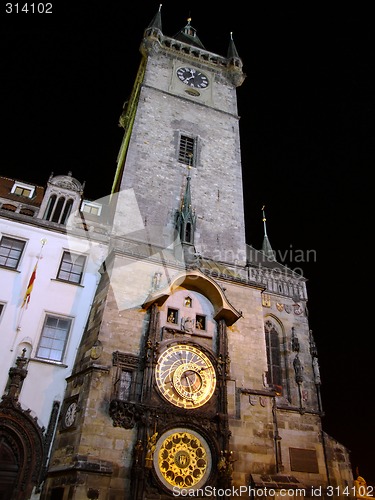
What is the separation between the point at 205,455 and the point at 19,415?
6143 millimetres

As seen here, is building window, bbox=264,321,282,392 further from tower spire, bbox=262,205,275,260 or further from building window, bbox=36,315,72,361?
building window, bbox=36,315,72,361

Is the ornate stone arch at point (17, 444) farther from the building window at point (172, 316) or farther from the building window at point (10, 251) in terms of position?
the building window at point (172, 316)

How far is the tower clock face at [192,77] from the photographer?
2806cm

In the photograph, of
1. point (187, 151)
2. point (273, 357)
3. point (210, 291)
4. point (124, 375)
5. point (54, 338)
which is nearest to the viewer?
point (124, 375)

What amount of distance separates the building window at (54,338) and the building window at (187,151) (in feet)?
38.9

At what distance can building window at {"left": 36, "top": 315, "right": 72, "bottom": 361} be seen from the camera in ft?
48.0

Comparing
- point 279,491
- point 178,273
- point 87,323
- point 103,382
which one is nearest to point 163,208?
point 178,273

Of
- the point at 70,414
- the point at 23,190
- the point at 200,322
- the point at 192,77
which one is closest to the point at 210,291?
the point at 200,322

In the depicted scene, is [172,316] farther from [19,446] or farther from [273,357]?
[19,446]

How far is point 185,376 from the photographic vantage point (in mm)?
13859

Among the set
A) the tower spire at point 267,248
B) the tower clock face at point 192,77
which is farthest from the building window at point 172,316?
the tower clock face at point 192,77

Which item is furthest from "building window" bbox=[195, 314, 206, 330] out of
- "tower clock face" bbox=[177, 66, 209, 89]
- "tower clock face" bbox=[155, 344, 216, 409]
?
"tower clock face" bbox=[177, 66, 209, 89]

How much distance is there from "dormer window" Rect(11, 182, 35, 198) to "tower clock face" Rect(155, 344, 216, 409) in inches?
472

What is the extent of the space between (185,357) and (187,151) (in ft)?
44.5
